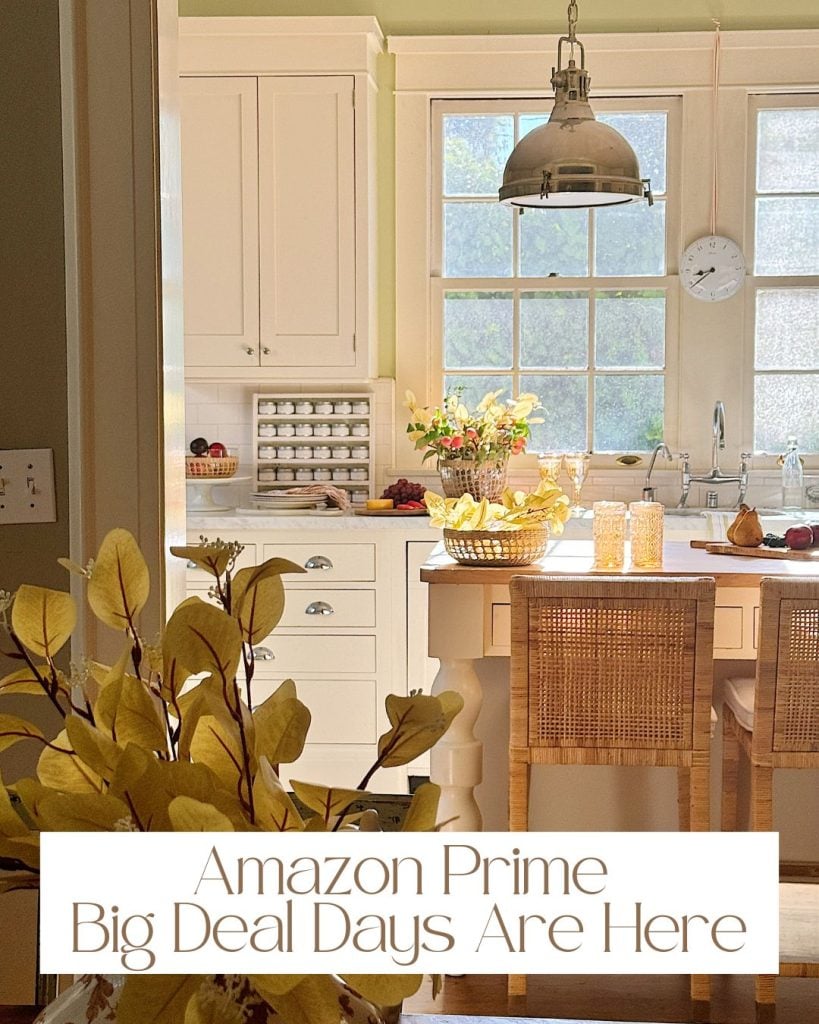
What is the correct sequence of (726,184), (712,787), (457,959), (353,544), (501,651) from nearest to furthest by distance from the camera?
(457,959), (501,651), (712,787), (353,544), (726,184)

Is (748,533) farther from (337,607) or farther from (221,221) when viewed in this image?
(221,221)

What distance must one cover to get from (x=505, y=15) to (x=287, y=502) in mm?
2246

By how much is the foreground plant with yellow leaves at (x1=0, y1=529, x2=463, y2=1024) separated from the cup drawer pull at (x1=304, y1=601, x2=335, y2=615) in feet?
12.6

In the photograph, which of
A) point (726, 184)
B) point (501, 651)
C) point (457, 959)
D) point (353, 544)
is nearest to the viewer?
point (457, 959)

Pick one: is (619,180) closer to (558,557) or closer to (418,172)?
(558,557)

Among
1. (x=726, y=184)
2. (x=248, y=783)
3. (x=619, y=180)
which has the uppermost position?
(x=726, y=184)

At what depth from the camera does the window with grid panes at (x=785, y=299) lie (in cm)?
510

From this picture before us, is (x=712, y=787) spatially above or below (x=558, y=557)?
below

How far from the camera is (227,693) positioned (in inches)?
25.6

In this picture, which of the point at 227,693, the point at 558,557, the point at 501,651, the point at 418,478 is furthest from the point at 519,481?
the point at 227,693

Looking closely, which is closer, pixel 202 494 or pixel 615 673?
pixel 615 673

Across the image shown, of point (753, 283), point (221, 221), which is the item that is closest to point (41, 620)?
point (221, 221)

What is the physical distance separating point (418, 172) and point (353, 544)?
1712 mm

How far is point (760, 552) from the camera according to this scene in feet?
10.7
